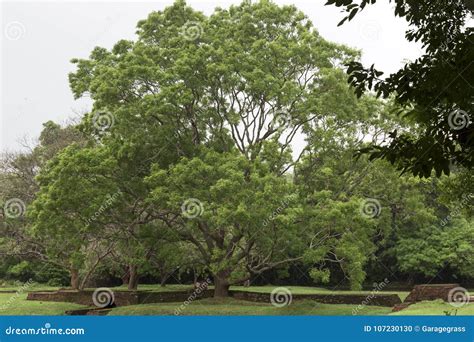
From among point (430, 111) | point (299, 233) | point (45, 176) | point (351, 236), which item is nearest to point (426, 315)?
point (351, 236)

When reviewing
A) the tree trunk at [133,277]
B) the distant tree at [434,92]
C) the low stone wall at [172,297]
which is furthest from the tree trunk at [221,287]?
the distant tree at [434,92]

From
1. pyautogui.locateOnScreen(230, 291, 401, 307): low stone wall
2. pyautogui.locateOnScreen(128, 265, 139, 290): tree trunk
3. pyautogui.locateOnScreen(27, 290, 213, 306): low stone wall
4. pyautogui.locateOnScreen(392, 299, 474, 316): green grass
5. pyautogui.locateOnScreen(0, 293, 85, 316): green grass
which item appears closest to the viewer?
pyautogui.locateOnScreen(392, 299, 474, 316): green grass

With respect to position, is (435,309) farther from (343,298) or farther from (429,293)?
(343,298)

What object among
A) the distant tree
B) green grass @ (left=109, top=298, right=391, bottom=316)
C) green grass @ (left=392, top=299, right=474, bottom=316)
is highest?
the distant tree

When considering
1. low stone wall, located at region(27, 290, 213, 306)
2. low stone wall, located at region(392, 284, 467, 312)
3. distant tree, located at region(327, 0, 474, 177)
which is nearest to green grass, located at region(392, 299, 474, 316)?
low stone wall, located at region(392, 284, 467, 312)

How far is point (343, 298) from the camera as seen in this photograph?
85.3 ft

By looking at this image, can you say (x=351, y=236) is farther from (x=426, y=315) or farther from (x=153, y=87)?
(x=153, y=87)

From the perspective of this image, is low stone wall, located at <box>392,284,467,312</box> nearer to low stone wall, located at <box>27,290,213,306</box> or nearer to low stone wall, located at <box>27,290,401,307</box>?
low stone wall, located at <box>27,290,401,307</box>

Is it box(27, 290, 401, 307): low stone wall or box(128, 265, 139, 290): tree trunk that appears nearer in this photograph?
box(27, 290, 401, 307): low stone wall

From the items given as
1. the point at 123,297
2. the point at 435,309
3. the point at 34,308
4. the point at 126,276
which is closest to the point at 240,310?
the point at 435,309

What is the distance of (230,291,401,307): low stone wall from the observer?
2452 centimetres

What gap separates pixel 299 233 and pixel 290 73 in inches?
267

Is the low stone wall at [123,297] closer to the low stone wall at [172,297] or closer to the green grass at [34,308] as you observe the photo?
the low stone wall at [172,297]

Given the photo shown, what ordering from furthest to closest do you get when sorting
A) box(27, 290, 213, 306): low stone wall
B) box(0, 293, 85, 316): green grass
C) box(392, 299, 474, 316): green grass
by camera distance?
box(27, 290, 213, 306): low stone wall, box(0, 293, 85, 316): green grass, box(392, 299, 474, 316): green grass
